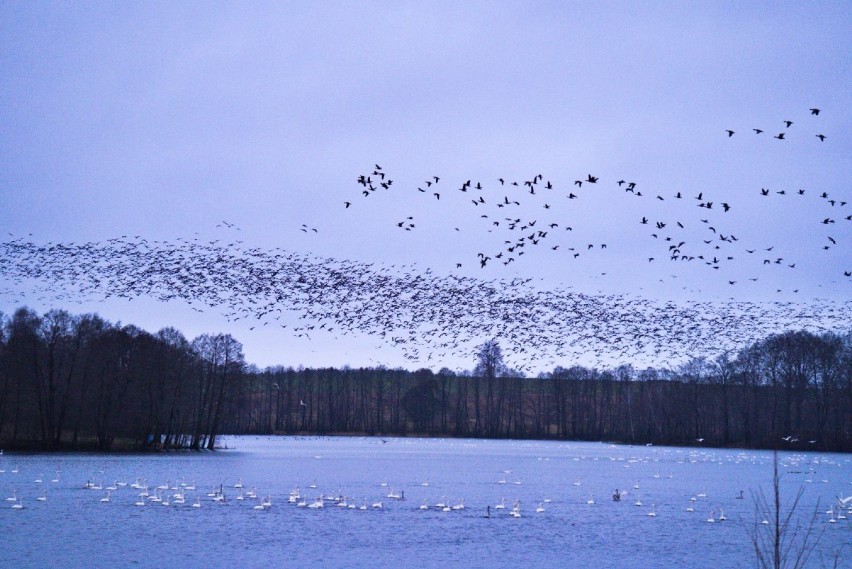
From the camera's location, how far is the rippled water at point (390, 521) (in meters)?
28.0

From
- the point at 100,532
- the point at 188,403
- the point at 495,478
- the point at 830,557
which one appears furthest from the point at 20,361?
the point at 830,557

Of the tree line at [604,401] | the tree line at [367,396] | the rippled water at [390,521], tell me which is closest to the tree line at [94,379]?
the tree line at [367,396]

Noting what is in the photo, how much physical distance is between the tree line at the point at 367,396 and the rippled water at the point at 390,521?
8.83 meters

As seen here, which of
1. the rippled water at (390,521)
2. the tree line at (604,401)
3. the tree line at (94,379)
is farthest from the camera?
the tree line at (604,401)

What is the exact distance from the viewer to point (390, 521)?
119ft

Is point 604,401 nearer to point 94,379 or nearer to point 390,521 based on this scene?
point 94,379

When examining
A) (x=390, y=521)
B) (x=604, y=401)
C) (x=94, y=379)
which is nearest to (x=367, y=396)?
(x=604, y=401)

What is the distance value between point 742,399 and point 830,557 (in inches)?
3634

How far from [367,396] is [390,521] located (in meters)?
146

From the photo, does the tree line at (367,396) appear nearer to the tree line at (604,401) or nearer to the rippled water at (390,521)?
the tree line at (604,401)

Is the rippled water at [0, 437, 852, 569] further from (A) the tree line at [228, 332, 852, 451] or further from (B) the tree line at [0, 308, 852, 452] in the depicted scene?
(A) the tree line at [228, 332, 852, 451]

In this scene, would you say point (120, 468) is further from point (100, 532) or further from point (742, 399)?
point (742, 399)

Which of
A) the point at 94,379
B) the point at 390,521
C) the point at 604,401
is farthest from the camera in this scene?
the point at 604,401

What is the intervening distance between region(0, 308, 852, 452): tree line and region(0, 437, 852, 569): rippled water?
883 cm
